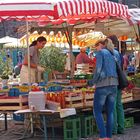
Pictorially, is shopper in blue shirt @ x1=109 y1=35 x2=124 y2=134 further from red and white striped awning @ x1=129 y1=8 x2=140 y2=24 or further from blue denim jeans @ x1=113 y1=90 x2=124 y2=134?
red and white striped awning @ x1=129 y1=8 x2=140 y2=24

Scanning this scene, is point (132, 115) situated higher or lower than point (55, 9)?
lower

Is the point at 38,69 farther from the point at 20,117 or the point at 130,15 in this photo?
the point at 130,15

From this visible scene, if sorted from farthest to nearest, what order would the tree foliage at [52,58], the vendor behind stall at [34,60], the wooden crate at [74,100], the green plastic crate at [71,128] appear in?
1. the tree foliage at [52,58]
2. the vendor behind stall at [34,60]
3. the green plastic crate at [71,128]
4. the wooden crate at [74,100]

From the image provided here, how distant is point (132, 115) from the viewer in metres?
11.1

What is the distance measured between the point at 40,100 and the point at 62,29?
5221mm

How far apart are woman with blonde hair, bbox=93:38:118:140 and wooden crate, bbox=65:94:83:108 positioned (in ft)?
2.02

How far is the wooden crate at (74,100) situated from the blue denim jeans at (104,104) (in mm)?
626

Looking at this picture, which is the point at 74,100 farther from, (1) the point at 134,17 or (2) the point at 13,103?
(1) the point at 134,17

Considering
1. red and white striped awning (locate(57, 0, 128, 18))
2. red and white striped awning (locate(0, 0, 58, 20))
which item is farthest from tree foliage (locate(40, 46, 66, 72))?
red and white striped awning (locate(0, 0, 58, 20))

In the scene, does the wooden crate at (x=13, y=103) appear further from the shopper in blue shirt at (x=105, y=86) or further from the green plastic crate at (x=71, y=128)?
the shopper in blue shirt at (x=105, y=86)

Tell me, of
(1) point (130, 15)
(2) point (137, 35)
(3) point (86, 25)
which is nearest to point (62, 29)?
(3) point (86, 25)

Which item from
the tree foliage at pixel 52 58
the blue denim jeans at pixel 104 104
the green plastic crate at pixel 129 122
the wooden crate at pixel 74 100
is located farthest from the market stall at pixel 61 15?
the tree foliage at pixel 52 58

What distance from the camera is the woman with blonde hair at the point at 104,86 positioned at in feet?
26.1

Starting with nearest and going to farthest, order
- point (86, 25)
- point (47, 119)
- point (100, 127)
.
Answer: point (100, 127), point (47, 119), point (86, 25)
